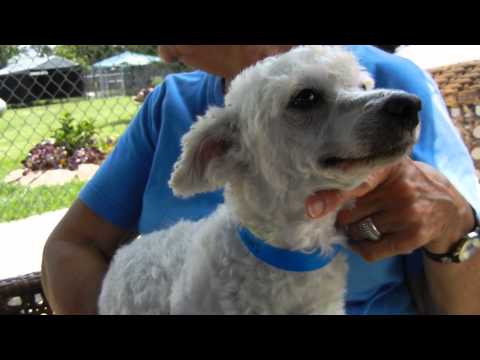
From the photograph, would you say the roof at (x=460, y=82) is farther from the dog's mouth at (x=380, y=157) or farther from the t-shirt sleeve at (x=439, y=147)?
the dog's mouth at (x=380, y=157)

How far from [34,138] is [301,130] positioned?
4.41m

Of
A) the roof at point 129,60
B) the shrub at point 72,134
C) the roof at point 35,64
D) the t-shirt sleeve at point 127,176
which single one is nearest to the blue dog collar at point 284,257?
the t-shirt sleeve at point 127,176

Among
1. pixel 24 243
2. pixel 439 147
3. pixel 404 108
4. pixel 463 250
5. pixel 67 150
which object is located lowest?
pixel 67 150

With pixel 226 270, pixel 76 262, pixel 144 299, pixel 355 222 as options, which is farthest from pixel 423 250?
pixel 76 262

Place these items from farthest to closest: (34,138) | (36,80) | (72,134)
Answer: (72,134) < (34,138) < (36,80)

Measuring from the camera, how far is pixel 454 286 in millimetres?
1201

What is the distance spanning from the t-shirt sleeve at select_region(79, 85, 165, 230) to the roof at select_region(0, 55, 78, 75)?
2.31 meters

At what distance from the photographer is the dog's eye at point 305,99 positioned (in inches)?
40.2

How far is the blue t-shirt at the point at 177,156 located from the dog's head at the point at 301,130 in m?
0.22

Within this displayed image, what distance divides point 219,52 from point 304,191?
1.56 ft

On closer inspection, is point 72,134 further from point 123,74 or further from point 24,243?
point 123,74

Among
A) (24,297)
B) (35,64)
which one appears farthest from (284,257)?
(35,64)

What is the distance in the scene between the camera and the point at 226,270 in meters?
1.07
